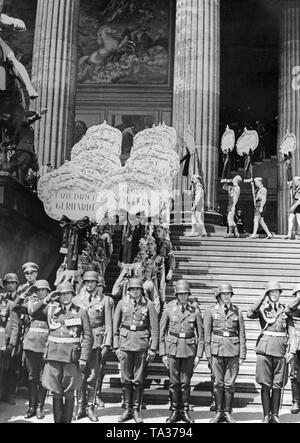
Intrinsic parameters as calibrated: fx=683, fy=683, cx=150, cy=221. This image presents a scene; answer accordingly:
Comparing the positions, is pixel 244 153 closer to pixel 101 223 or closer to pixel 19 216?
pixel 101 223

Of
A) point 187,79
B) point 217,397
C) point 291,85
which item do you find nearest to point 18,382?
point 217,397

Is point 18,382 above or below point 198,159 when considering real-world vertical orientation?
below

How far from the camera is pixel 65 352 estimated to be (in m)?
6.54

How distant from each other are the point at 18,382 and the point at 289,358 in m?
3.32

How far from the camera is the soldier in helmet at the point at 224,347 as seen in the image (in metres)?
7.12

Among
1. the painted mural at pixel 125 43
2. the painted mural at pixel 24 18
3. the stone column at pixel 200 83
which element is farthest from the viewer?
the painted mural at pixel 125 43

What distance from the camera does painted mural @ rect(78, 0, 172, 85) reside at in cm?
2419

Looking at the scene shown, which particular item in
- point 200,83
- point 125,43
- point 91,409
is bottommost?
point 91,409

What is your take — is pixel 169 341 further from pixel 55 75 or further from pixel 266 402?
pixel 55 75

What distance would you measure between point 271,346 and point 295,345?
0.54m

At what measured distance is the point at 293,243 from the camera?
1396 centimetres

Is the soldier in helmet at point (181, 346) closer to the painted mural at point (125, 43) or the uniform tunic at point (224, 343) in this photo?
the uniform tunic at point (224, 343)

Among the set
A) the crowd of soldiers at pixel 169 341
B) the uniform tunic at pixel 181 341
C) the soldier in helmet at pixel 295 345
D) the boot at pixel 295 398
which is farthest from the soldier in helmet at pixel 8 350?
the boot at pixel 295 398

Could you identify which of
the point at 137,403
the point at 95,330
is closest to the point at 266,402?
the point at 137,403
